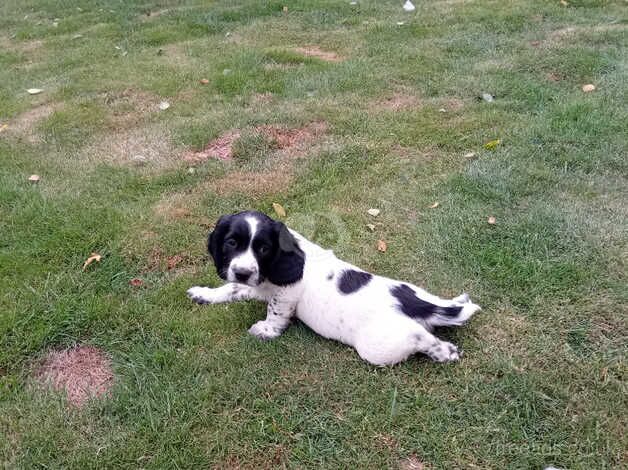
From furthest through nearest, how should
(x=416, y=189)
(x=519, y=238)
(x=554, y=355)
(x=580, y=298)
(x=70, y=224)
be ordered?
(x=416, y=189)
(x=70, y=224)
(x=519, y=238)
(x=580, y=298)
(x=554, y=355)

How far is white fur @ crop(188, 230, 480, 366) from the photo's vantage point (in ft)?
9.83

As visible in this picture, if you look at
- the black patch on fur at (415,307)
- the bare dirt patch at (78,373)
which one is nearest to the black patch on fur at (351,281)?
the black patch on fur at (415,307)

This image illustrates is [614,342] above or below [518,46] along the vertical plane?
below

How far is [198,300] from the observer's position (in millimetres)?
3703

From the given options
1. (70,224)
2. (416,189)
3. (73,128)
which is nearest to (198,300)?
(70,224)

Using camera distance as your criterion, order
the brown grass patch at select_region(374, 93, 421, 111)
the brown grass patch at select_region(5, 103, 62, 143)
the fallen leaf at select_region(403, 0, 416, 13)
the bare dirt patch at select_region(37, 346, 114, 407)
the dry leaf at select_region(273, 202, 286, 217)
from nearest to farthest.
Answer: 1. the bare dirt patch at select_region(37, 346, 114, 407)
2. the dry leaf at select_region(273, 202, 286, 217)
3. the brown grass patch at select_region(5, 103, 62, 143)
4. the brown grass patch at select_region(374, 93, 421, 111)
5. the fallen leaf at select_region(403, 0, 416, 13)

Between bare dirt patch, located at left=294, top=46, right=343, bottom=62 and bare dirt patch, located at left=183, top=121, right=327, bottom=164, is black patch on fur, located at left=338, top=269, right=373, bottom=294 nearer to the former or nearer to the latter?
bare dirt patch, located at left=183, top=121, right=327, bottom=164

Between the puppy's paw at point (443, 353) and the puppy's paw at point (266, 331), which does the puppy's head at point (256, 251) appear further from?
the puppy's paw at point (443, 353)

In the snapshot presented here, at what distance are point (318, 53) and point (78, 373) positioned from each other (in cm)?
628

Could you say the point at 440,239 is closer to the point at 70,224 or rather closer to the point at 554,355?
the point at 554,355

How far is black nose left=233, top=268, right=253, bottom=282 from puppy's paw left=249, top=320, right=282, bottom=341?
1.56 ft

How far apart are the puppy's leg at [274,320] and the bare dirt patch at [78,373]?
89cm

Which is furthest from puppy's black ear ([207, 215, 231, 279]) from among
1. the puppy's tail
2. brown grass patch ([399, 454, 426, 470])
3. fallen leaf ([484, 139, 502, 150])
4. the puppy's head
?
fallen leaf ([484, 139, 502, 150])

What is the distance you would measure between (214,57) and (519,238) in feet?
18.7
